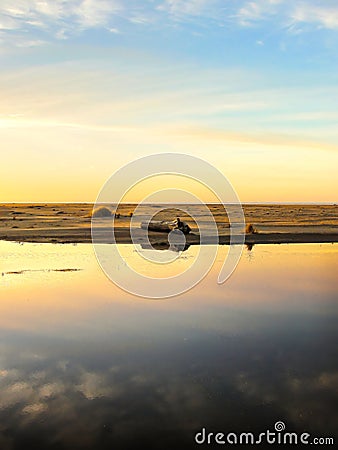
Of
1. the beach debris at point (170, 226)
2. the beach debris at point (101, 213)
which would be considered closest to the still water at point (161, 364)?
the beach debris at point (170, 226)

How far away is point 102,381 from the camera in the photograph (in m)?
8.66

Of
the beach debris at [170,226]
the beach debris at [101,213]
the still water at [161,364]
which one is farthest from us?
the beach debris at [101,213]

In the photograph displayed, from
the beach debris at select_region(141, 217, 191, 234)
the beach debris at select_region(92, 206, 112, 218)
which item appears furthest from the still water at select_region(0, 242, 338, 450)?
the beach debris at select_region(92, 206, 112, 218)

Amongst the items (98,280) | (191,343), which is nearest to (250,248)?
(98,280)

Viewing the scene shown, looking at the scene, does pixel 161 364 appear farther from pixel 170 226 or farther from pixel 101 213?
pixel 101 213

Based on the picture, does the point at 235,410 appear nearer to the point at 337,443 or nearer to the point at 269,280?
the point at 337,443

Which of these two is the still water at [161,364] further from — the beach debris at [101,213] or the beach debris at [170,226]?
the beach debris at [101,213]

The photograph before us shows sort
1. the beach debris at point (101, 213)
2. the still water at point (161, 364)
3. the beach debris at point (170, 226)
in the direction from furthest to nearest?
the beach debris at point (101, 213) → the beach debris at point (170, 226) → the still water at point (161, 364)

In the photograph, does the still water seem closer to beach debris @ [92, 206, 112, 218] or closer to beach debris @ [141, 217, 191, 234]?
beach debris @ [141, 217, 191, 234]

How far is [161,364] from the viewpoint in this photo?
31.3 feet

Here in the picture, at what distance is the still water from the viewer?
7133 mm

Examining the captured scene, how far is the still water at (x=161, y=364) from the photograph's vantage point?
7.13 meters

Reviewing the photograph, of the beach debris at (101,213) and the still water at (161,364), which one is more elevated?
the beach debris at (101,213)

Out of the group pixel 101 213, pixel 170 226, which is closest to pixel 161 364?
pixel 170 226
